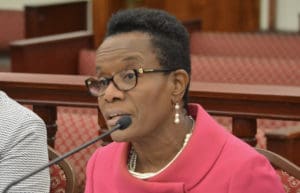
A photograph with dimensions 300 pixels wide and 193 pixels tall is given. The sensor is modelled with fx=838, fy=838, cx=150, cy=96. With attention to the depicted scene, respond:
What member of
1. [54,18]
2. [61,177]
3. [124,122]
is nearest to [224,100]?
[61,177]

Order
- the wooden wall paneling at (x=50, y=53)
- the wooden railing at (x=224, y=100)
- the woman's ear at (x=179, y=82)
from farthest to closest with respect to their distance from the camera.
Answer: the wooden wall paneling at (x=50, y=53)
the wooden railing at (x=224, y=100)
the woman's ear at (x=179, y=82)

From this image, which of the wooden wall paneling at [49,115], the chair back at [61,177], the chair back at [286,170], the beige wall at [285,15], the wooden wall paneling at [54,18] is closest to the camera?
the chair back at [286,170]

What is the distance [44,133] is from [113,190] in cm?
60

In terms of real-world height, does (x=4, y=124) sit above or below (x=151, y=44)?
below

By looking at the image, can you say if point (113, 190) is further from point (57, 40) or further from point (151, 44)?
point (57, 40)

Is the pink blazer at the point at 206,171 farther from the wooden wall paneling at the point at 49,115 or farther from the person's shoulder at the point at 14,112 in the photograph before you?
the wooden wall paneling at the point at 49,115

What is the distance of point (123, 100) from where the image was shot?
1.52 meters

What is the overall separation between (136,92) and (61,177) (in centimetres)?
107

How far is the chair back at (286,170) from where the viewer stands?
6.90 ft

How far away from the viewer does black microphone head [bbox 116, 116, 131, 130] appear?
4.80 feet

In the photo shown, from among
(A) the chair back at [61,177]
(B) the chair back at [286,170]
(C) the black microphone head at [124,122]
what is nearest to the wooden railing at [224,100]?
(A) the chair back at [61,177]

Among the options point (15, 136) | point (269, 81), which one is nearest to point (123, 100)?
point (15, 136)

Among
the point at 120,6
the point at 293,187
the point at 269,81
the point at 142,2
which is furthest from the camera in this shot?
the point at 142,2

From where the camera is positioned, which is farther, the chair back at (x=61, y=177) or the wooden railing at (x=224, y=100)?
the wooden railing at (x=224, y=100)
